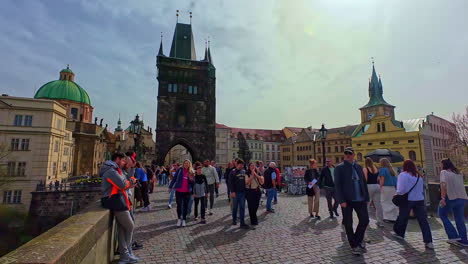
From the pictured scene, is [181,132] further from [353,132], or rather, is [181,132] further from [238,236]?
[353,132]

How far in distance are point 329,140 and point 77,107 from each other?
2230 inches

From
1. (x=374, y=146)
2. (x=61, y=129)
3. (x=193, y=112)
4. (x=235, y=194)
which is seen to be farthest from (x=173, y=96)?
(x=374, y=146)

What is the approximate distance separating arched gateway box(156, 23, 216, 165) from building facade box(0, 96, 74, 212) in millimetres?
14134

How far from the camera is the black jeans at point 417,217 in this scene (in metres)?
4.77

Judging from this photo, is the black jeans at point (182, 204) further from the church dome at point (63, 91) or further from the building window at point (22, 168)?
the church dome at point (63, 91)

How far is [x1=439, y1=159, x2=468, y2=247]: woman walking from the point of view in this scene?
4918mm

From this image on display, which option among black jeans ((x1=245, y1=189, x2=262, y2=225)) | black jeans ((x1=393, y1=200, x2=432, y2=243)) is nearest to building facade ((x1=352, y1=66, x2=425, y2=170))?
black jeans ((x1=393, y1=200, x2=432, y2=243))

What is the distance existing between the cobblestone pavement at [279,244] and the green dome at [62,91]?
5329cm

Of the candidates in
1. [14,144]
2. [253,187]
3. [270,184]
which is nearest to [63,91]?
[14,144]

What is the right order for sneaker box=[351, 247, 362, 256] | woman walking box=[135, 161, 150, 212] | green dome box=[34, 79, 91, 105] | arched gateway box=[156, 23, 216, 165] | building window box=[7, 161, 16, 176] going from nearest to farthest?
sneaker box=[351, 247, 362, 256] < woman walking box=[135, 161, 150, 212] < building window box=[7, 161, 16, 176] < arched gateway box=[156, 23, 216, 165] < green dome box=[34, 79, 91, 105]

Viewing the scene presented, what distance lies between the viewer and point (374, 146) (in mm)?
44781

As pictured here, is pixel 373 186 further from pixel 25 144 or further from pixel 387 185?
pixel 25 144

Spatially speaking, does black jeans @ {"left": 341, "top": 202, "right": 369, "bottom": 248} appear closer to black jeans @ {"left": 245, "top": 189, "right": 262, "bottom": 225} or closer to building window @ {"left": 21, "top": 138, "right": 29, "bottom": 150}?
black jeans @ {"left": 245, "top": 189, "right": 262, "bottom": 225}

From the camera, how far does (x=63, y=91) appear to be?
48.8 meters
